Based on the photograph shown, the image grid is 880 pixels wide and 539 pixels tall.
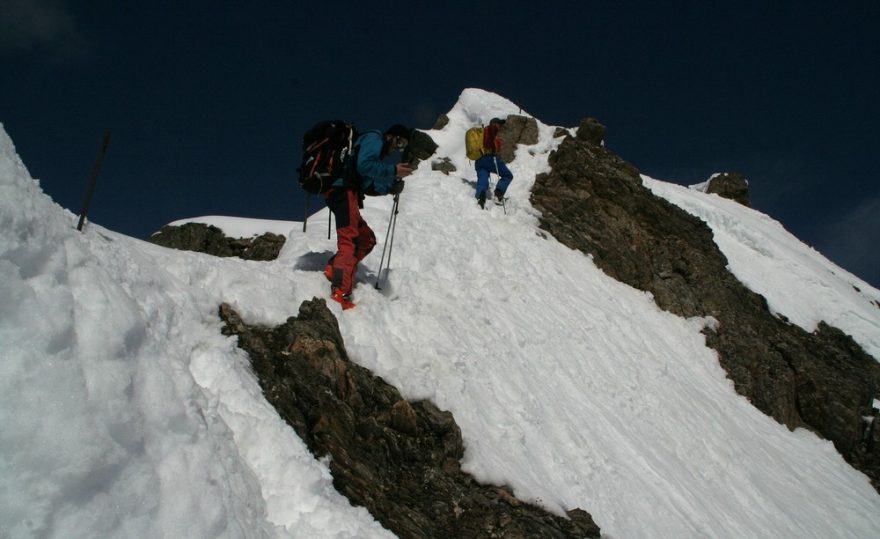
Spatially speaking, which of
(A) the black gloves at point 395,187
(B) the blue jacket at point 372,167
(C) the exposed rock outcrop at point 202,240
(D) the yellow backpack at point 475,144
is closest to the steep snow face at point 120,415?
(B) the blue jacket at point 372,167

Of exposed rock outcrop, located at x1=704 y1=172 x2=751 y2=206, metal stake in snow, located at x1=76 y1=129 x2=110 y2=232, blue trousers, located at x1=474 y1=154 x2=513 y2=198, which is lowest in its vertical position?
metal stake in snow, located at x1=76 y1=129 x2=110 y2=232

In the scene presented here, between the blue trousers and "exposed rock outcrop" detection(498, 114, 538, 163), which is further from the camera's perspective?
"exposed rock outcrop" detection(498, 114, 538, 163)

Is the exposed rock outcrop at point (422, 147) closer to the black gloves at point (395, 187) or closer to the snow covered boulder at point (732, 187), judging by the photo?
the black gloves at point (395, 187)

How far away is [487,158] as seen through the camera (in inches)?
610

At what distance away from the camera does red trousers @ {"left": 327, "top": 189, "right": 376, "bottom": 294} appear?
21.6 feet

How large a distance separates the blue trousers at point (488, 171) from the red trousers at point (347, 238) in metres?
8.47

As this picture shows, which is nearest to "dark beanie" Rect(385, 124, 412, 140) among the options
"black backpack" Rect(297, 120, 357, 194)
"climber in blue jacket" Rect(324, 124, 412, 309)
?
"climber in blue jacket" Rect(324, 124, 412, 309)

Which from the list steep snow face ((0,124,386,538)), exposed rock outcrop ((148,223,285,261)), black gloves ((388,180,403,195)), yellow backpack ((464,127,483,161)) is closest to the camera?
steep snow face ((0,124,386,538))

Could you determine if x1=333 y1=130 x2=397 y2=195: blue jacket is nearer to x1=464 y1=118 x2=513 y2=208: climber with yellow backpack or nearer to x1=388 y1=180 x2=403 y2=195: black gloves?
x1=388 y1=180 x2=403 y2=195: black gloves

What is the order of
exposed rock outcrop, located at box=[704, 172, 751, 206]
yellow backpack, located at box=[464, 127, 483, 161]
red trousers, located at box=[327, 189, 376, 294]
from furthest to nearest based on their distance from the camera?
exposed rock outcrop, located at box=[704, 172, 751, 206], yellow backpack, located at box=[464, 127, 483, 161], red trousers, located at box=[327, 189, 376, 294]

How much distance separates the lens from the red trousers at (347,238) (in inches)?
259

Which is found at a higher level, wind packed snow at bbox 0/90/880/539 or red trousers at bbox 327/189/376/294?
red trousers at bbox 327/189/376/294

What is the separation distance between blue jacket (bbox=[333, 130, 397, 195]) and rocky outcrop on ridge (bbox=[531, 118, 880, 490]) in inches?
370

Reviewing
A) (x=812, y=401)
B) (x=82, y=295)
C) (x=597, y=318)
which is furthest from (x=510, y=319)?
(x=812, y=401)
